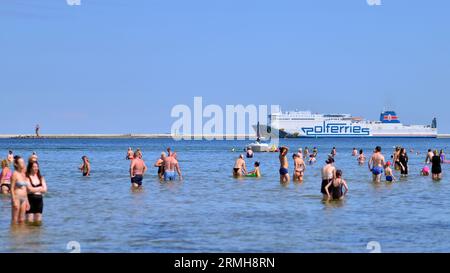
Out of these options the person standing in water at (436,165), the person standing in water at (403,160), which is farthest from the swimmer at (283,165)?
the person standing in water at (403,160)

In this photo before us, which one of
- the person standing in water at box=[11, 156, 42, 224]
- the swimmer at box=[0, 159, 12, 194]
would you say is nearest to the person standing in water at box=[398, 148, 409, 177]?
the swimmer at box=[0, 159, 12, 194]

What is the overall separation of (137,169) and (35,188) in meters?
12.1

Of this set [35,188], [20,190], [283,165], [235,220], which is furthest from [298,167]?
[20,190]

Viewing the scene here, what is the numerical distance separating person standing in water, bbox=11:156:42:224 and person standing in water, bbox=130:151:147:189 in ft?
36.0

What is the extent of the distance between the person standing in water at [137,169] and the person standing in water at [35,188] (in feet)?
35.5

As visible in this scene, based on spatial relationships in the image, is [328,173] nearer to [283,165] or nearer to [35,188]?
[283,165]

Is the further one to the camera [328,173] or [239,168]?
[239,168]

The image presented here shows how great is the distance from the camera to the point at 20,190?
17.0m

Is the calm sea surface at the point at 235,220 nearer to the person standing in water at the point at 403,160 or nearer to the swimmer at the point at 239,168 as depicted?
the person standing in water at the point at 403,160

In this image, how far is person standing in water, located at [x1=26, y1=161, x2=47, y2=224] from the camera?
17078 mm

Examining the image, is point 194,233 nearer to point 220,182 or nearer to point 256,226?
point 256,226

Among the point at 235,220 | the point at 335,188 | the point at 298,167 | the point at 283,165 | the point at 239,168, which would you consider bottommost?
the point at 235,220

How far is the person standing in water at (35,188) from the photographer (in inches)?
672

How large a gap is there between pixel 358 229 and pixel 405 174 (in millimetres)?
21145
